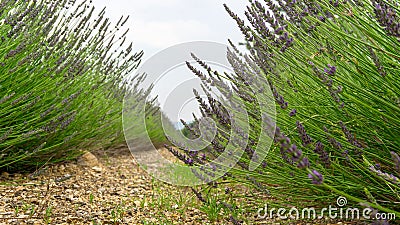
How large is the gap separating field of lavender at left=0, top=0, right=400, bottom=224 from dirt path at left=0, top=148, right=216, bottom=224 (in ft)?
0.54

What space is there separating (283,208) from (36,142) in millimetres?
1894

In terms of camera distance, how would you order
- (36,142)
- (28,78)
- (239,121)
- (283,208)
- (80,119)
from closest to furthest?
1. (283,208)
2. (239,121)
3. (28,78)
4. (36,142)
5. (80,119)

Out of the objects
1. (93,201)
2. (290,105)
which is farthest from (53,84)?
(290,105)

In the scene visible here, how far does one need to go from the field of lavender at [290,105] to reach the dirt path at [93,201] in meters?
0.17

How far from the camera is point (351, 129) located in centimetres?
165

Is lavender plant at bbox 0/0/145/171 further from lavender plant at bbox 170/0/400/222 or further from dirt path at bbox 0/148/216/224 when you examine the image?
lavender plant at bbox 170/0/400/222

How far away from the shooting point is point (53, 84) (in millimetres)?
2885

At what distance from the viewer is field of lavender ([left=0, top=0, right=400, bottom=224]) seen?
1.27 metres

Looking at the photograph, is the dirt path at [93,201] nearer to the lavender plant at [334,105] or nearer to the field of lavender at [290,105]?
the field of lavender at [290,105]

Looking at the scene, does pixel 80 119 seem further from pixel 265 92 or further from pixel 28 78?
pixel 265 92

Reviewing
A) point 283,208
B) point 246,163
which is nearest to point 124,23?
point 246,163

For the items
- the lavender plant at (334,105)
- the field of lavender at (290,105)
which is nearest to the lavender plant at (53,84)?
the field of lavender at (290,105)

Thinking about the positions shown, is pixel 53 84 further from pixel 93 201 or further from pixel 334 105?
pixel 334 105

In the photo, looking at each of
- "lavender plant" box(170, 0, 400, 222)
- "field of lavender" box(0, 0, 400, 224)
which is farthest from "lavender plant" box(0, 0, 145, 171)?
"lavender plant" box(170, 0, 400, 222)
